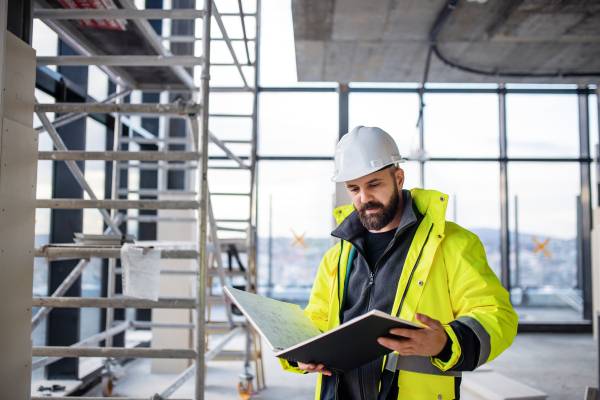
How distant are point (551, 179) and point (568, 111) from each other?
4.26 ft

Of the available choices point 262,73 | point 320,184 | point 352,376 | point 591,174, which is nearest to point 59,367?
point 352,376

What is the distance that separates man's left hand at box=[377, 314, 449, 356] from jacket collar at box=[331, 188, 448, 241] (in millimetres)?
457

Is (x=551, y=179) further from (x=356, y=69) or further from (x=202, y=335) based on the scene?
(x=202, y=335)

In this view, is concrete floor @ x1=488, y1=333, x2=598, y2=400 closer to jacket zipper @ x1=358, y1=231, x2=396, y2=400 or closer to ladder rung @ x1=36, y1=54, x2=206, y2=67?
jacket zipper @ x1=358, y1=231, x2=396, y2=400

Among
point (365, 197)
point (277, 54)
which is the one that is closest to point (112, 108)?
point (365, 197)

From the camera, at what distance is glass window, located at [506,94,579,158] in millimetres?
7895

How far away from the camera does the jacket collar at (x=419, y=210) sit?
5.42ft

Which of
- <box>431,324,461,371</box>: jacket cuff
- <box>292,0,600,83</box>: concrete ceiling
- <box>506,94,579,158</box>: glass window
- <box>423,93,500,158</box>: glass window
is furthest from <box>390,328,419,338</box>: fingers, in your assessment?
<box>506,94,579,158</box>: glass window

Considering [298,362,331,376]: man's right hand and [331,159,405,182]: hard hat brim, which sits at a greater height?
[331,159,405,182]: hard hat brim

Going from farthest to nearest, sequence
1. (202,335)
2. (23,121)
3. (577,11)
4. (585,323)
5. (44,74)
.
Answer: (585,323) < (577,11) < (44,74) < (202,335) < (23,121)

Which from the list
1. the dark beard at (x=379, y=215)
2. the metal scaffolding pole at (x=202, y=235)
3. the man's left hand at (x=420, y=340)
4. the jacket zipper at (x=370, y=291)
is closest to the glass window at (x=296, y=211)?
the metal scaffolding pole at (x=202, y=235)

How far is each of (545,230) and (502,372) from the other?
3.59 m

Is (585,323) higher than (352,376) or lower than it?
lower

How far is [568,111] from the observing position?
26.2 feet
